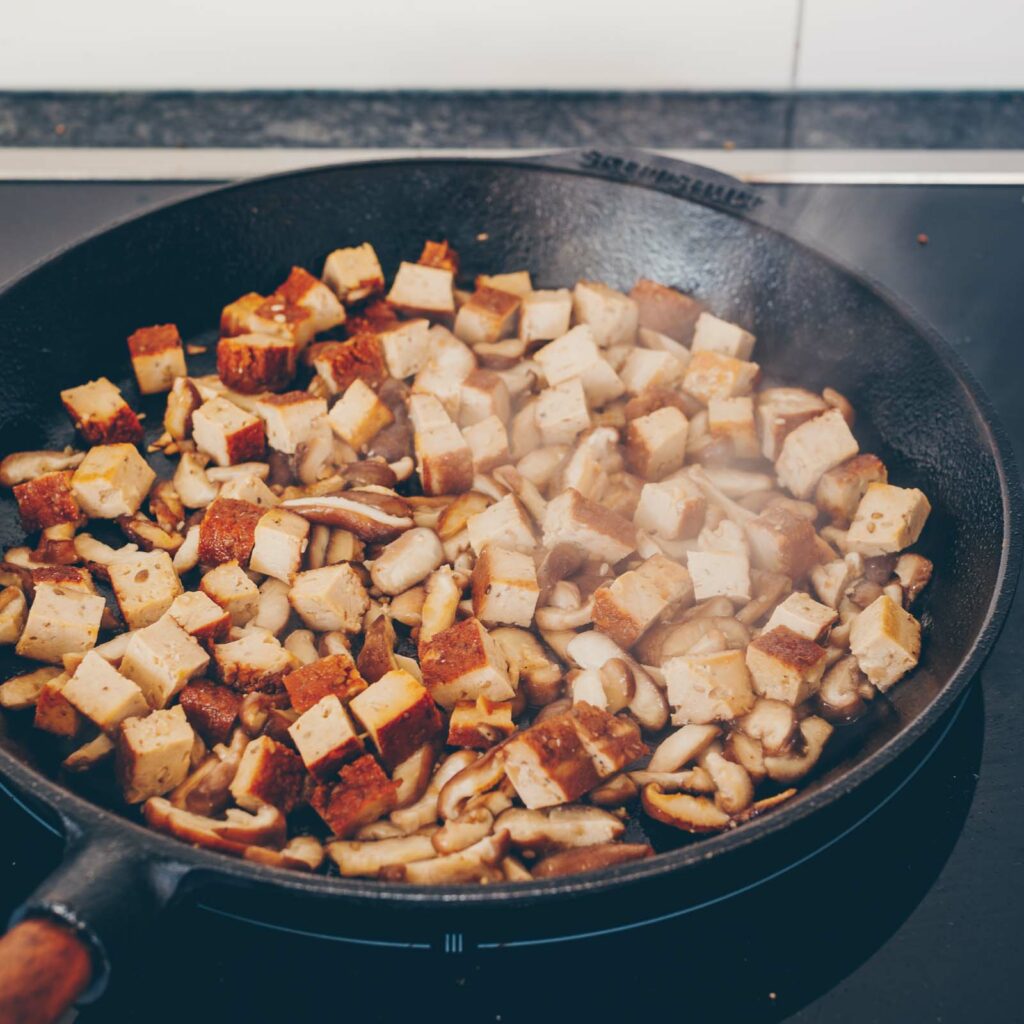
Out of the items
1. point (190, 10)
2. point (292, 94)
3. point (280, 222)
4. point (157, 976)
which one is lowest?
point (157, 976)

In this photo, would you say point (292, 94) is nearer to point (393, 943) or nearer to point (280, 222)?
point (280, 222)

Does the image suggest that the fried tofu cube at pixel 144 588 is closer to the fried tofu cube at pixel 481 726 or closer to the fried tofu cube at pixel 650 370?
the fried tofu cube at pixel 481 726

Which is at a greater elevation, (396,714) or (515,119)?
(515,119)

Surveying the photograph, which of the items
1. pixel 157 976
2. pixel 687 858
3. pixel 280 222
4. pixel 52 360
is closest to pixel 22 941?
pixel 157 976

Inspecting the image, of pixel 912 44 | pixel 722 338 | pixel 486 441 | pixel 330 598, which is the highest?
pixel 912 44

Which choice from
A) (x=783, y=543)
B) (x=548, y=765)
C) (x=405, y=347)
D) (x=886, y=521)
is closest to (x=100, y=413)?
(x=405, y=347)

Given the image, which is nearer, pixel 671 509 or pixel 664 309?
pixel 671 509

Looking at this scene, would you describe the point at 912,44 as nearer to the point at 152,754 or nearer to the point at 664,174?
the point at 664,174

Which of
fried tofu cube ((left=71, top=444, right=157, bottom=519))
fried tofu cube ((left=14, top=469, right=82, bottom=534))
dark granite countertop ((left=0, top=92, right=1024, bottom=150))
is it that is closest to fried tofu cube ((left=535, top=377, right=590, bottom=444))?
fried tofu cube ((left=71, top=444, right=157, bottom=519))
